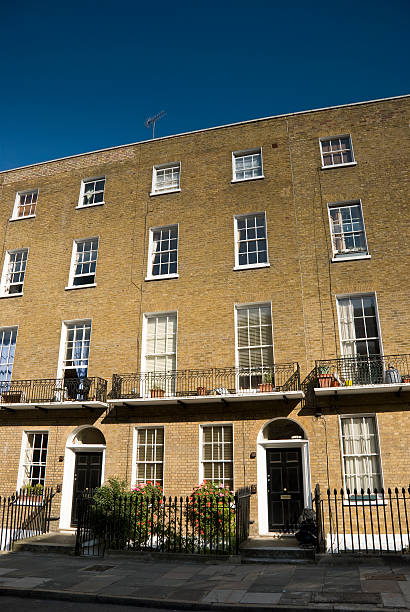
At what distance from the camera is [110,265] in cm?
1791

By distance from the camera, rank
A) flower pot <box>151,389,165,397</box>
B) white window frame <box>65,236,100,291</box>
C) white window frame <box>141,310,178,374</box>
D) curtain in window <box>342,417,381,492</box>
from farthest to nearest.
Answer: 1. white window frame <box>65,236,100,291</box>
2. white window frame <box>141,310,178,374</box>
3. flower pot <box>151,389,165,397</box>
4. curtain in window <box>342,417,381,492</box>

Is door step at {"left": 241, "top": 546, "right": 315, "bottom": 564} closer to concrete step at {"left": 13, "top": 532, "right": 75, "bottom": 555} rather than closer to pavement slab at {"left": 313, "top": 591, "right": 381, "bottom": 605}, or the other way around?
pavement slab at {"left": 313, "top": 591, "right": 381, "bottom": 605}

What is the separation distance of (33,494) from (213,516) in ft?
22.2

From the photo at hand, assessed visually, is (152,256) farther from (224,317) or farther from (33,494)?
(33,494)

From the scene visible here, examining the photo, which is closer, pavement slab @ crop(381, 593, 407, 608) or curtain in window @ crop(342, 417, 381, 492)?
pavement slab @ crop(381, 593, 407, 608)

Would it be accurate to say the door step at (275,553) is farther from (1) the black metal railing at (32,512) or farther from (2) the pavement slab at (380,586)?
(1) the black metal railing at (32,512)

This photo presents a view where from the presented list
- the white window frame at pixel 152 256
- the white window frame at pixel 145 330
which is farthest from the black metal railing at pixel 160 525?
the white window frame at pixel 152 256

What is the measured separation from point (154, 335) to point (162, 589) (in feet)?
29.0

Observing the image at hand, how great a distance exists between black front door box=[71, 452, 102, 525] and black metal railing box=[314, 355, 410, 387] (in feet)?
24.6

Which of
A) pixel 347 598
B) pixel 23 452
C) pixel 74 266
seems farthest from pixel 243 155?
pixel 347 598

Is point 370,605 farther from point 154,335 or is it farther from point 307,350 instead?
point 154,335

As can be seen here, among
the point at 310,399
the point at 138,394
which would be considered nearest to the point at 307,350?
the point at 310,399

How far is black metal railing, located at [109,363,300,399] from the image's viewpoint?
47.9 feet

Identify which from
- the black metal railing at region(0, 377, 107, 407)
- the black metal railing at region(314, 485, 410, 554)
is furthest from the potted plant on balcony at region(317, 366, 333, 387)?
the black metal railing at region(0, 377, 107, 407)
